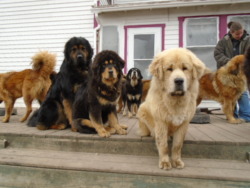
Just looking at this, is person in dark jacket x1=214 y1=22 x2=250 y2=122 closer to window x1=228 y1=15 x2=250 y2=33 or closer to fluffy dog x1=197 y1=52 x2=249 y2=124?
fluffy dog x1=197 y1=52 x2=249 y2=124

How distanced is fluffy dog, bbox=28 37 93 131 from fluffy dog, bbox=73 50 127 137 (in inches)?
14.0

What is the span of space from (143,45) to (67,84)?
13.7ft

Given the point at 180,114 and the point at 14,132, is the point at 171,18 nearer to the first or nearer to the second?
the point at 180,114

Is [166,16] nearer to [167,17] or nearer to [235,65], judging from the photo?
[167,17]

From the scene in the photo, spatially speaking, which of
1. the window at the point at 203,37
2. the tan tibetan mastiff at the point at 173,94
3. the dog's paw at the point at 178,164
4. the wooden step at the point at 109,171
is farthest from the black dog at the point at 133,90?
the dog's paw at the point at 178,164

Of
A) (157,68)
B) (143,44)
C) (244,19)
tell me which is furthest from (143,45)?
(157,68)

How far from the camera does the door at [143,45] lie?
6.97m

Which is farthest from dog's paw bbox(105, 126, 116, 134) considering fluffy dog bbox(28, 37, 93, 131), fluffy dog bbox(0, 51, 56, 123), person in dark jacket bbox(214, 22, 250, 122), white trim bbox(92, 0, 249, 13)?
white trim bbox(92, 0, 249, 13)

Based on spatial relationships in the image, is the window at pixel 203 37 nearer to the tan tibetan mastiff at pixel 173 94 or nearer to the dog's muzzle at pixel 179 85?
the tan tibetan mastiff at pixel 173 94

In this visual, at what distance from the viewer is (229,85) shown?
4379mm

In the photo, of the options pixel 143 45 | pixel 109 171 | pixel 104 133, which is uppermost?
pixel 143 45

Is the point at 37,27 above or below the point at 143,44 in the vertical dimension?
above

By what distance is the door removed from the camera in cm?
697

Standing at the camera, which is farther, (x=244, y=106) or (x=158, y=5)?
(x=158, y=5)
